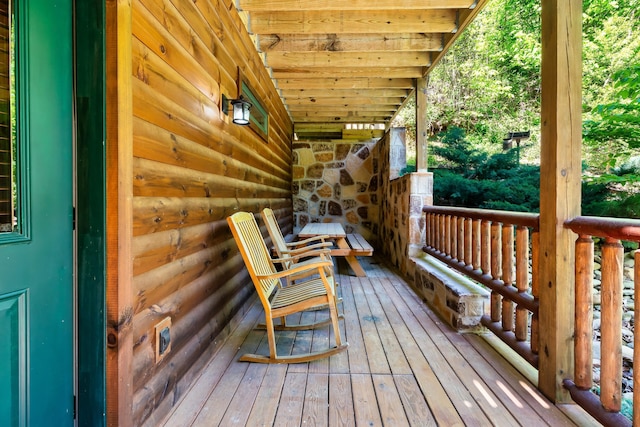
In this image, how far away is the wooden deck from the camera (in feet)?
4.62

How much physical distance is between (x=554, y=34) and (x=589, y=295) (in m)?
1.21

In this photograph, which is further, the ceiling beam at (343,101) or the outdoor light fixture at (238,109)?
the ceiling beam at (343,101)

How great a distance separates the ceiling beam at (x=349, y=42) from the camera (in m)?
3.07

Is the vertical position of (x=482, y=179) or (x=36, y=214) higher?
(x=482, y=179)

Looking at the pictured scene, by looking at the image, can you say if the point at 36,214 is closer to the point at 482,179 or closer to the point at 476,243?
the point at 476,243

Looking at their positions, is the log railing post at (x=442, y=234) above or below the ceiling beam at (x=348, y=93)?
below

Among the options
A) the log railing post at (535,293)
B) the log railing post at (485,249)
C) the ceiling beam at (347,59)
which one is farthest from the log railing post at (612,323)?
the ceiling beam at (347,59)

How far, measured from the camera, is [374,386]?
1.64 metres

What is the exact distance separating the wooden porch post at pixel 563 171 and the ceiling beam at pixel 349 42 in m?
1.67

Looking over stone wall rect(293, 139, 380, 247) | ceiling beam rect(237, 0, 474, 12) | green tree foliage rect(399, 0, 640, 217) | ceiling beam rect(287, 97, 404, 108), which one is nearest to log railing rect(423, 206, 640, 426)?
ceiling beam rect(237, 0, 474, 12)

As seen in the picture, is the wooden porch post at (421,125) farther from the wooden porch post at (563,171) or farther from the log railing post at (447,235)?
the wooden porch post at (563,171)

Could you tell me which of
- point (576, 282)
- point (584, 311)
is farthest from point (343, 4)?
point (584, 311)

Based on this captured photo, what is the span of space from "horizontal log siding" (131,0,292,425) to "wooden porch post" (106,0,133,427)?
64 mm

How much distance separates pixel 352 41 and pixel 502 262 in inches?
94.2
